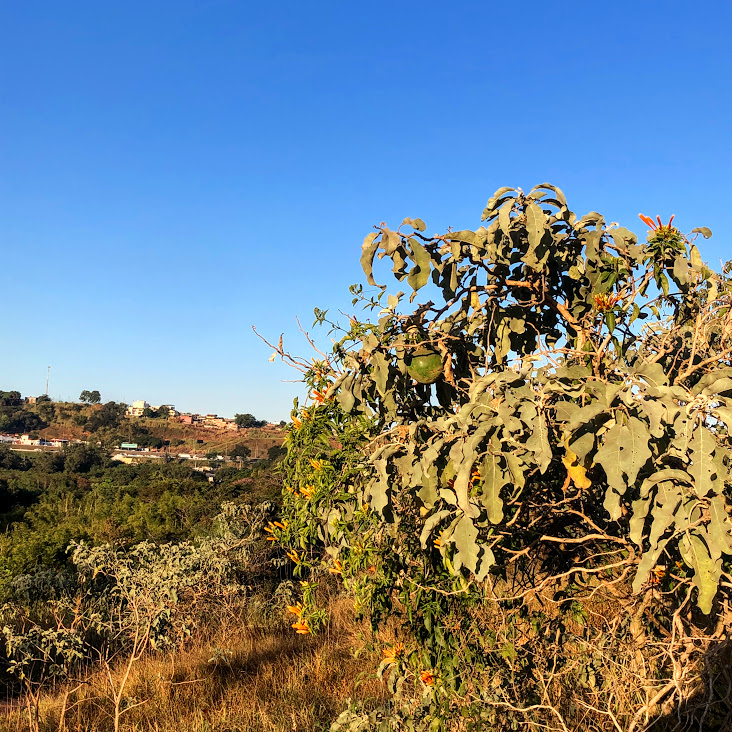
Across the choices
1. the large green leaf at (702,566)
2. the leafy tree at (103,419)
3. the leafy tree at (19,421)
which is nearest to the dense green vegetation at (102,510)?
the large green leaf at (702,566)

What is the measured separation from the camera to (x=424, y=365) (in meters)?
2.16

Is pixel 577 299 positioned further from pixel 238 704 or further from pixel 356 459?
pixel 238 704

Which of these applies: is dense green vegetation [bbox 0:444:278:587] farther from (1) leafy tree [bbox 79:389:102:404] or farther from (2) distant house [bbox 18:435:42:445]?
(1) leafy tree [bbox 79:389:102:404]

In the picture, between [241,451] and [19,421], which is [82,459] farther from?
[19,421]

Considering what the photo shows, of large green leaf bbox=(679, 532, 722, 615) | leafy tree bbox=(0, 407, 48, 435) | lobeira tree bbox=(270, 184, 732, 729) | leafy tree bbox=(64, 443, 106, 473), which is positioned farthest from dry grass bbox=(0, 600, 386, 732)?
leafy tree bbox=(0, 407, 48, 435)

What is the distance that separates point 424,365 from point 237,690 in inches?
128

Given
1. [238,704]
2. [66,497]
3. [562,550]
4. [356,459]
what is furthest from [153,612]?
[66,497]

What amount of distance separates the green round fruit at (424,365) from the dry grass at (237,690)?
1.51 metres

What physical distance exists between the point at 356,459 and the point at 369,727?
1.15 m

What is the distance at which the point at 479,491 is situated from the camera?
2.05 m

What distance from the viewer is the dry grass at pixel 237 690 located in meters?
3.81

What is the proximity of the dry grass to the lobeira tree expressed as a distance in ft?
2.23

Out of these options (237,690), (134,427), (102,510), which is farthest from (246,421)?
(237,690)

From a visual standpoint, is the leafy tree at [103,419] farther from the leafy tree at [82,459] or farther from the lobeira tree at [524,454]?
the lobeira tree at [524,454]
